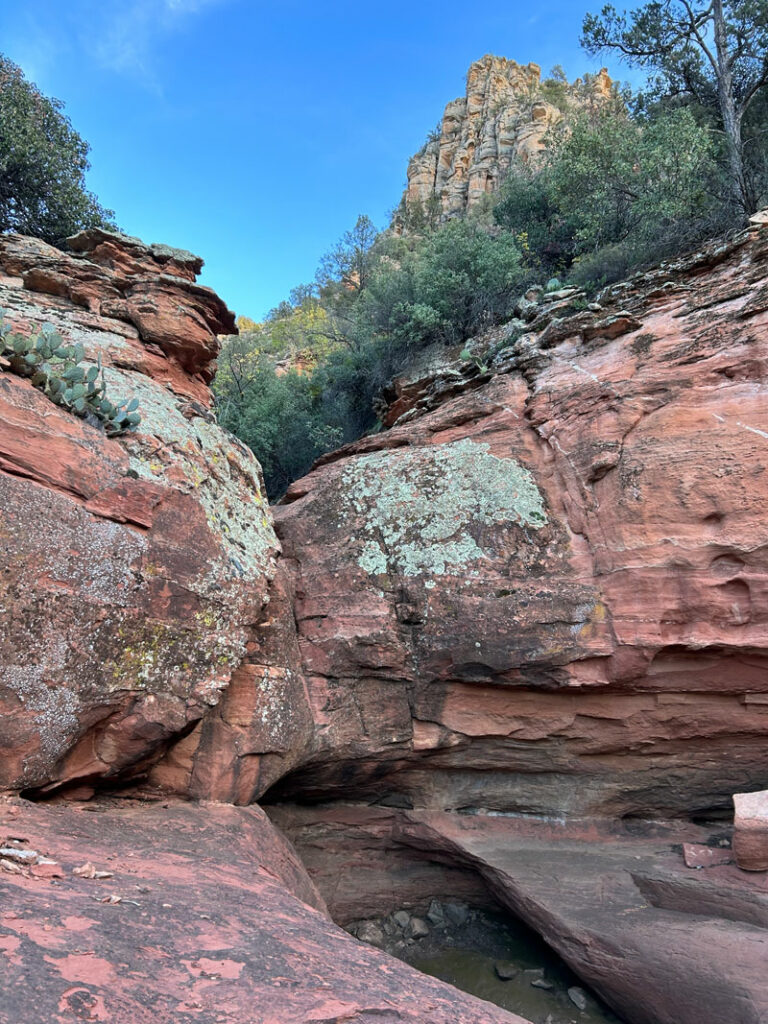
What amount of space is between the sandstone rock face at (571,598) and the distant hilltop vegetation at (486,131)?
2878cm

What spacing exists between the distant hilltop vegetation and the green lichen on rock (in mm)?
28584

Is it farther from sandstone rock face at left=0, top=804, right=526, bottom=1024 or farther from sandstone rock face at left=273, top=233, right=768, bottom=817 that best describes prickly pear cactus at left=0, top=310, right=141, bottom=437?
sandstone rock face at left=0, top=804, right=526, bottom=1024

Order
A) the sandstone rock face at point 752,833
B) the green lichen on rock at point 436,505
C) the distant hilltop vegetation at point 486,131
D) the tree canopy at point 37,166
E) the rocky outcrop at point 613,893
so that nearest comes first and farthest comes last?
the rocky outcrop at point 613,893
the sandstone rock face at point 752,833
the green lichen on rock at point 436,505
the tree canopy at point 37,166
the distant hilltop vegetation at point 486,131

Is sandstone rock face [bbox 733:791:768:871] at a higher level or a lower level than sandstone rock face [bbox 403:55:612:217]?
lower

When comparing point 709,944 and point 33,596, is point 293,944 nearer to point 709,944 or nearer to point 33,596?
point 33,596

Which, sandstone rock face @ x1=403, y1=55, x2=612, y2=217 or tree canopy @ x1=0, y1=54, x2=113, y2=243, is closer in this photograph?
tree canopy @ x1=0, y1=54, x2=113, y2=243

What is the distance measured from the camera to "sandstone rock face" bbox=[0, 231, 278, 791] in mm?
4215

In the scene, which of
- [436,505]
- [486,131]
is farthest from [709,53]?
[486,131]

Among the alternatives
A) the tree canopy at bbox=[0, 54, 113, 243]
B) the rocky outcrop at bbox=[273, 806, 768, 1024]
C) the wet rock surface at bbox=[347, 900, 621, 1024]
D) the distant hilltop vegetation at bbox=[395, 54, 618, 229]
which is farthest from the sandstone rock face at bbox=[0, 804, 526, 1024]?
the distant hilltop vegetation at bbox=[395, 54, 618, 229]

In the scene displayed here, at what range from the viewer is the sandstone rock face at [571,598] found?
609 cm

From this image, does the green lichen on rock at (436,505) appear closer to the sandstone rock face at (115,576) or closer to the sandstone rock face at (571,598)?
the sandstone rock face at (571,598)

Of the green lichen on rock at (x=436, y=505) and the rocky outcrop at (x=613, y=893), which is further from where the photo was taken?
the green lichen on rock at (x=436, y=505)

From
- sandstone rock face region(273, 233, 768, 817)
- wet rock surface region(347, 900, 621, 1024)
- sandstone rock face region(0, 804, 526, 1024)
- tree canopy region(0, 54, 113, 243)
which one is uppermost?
tree canopy region(0, 54, 113, 243)

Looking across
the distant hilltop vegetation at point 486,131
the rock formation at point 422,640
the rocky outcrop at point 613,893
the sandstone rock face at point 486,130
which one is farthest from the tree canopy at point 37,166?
the sandstone rock face at point 486,130
